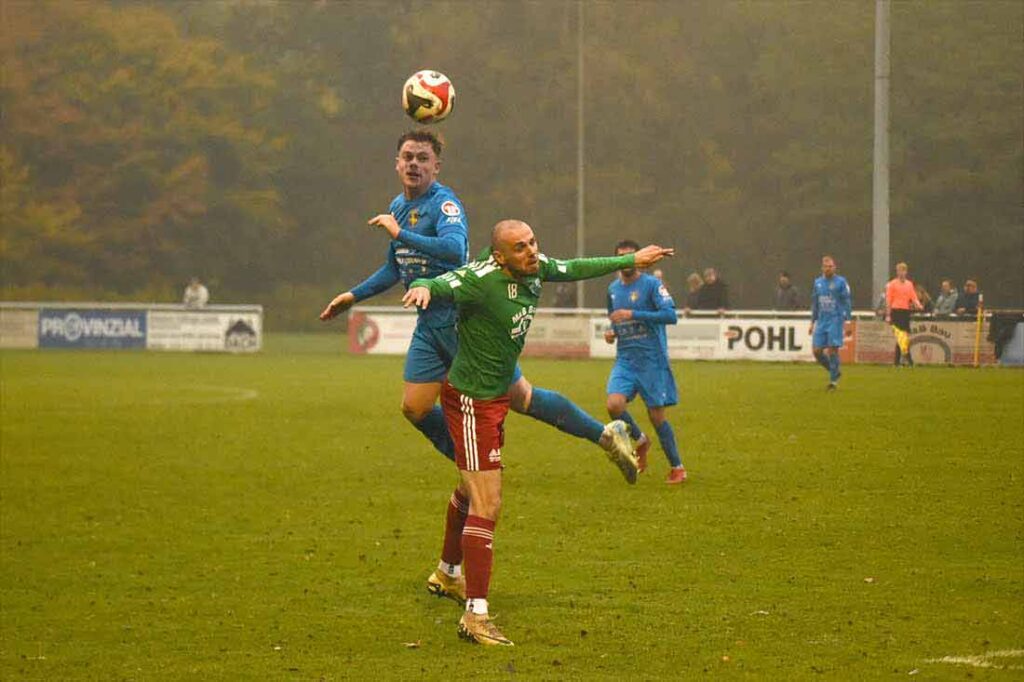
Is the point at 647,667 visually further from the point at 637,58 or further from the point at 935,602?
the point at 637,58

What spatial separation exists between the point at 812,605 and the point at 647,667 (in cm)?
170

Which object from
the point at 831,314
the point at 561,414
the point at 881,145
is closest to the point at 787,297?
the point at 881,145

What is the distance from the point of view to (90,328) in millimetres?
43500

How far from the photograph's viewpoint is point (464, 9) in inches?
2618

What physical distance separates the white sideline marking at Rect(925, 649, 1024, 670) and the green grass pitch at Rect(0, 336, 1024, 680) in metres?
0.02

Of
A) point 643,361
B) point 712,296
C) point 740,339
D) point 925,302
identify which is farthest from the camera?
point 712,296

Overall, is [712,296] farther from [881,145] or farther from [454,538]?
[454,538]

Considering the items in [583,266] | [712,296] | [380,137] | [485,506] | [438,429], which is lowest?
[712,296]

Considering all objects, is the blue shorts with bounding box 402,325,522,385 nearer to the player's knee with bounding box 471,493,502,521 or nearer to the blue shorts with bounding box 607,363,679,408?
the player's knee with bounding box 471,493,502,521

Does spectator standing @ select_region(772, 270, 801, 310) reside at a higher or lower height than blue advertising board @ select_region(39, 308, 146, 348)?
higher

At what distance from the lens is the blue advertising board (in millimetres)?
43344

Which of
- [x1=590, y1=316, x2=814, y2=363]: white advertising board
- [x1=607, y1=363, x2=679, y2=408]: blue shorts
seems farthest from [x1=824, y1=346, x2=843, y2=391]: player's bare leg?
[x1=607, y1=363, x2=679, y2=408]: blue shorts

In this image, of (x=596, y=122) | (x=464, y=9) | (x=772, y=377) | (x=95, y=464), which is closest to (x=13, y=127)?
(x=464, y=9)

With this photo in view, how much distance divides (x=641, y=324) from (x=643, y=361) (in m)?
0.35
